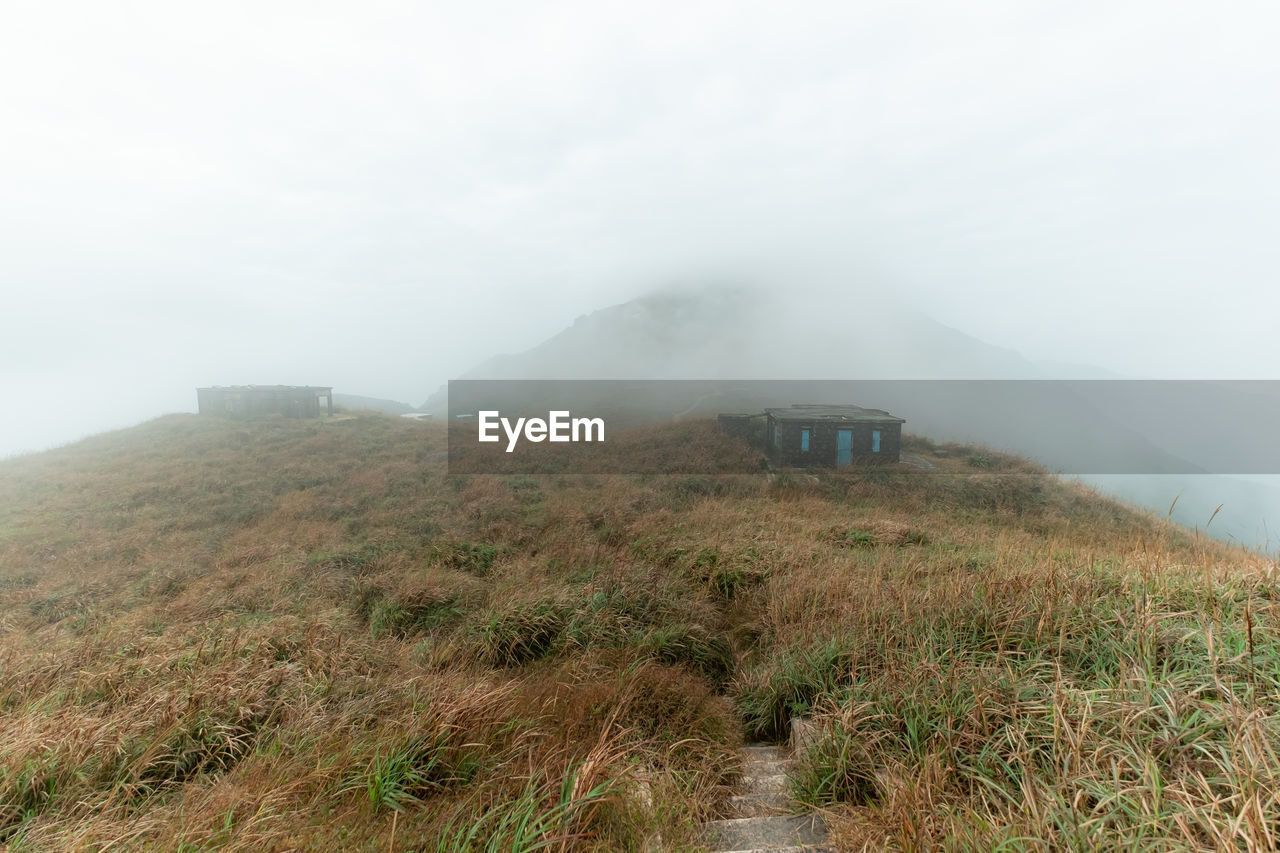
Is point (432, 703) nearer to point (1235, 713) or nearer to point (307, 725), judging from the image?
point (307, 725)

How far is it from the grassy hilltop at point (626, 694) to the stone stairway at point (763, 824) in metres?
0.14

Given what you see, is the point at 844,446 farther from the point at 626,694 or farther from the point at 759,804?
the point at 759,804

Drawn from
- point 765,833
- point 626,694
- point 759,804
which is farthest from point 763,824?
point 626,694

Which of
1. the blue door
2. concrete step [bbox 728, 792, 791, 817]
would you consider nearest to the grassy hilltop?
concrete step [bbox 728, 792, 791, 817]

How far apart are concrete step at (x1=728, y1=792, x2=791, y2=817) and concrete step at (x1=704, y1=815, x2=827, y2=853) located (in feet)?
Result: 0.42

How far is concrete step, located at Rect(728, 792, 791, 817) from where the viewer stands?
319 centimetres

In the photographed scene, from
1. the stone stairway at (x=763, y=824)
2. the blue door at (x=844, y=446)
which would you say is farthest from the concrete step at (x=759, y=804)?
the blue door at (x=844, y=446)

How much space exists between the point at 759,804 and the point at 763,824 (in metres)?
0.29

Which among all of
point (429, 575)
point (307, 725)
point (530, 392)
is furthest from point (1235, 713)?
point (530, 392)

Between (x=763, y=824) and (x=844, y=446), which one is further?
(x=844, y=446)

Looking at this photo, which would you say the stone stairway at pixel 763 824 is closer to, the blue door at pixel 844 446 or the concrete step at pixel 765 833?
the concrete step at pixel 765 833

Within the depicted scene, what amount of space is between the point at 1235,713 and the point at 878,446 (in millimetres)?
21040

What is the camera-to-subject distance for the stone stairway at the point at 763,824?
9.14ft

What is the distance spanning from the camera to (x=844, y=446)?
71.3 ft
